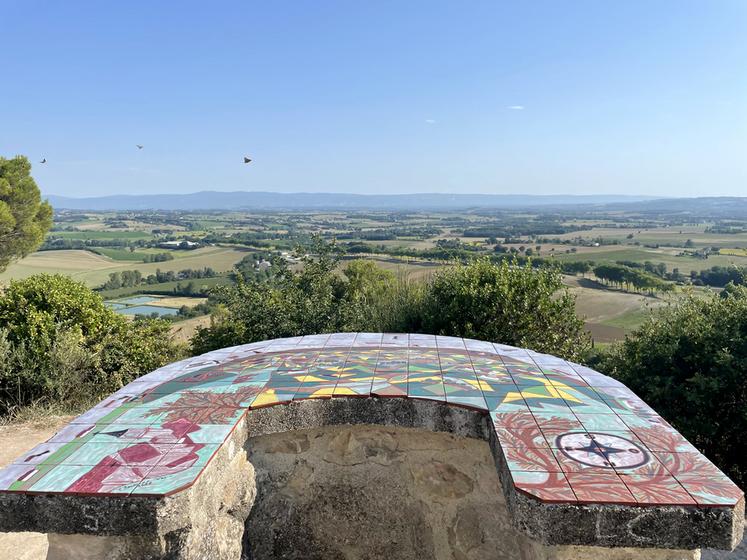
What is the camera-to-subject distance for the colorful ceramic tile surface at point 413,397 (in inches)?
119

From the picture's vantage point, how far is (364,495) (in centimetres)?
446

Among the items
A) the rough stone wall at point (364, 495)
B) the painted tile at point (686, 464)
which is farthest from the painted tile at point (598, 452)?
the rough stone wall at point (364, 495)

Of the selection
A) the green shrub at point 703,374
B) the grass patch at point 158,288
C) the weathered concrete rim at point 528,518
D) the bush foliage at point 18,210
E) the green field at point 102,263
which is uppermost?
the bush foliage at point 18,210

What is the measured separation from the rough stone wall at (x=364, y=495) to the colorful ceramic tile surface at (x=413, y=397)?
47 cm

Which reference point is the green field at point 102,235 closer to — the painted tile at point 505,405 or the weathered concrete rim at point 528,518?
the weathered concrete rim at point 528,518

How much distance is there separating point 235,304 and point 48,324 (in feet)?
16.5

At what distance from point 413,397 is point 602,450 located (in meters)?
1.51

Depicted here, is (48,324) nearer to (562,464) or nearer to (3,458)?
(3,458)

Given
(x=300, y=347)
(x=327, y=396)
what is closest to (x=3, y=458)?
(x=300, y=347)

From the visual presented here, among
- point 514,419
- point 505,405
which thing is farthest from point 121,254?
point 514,419

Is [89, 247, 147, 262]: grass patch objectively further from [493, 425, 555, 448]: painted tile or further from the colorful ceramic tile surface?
[493, 425, 555, 448]: painted tile

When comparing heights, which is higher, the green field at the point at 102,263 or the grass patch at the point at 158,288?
the green field at the point at 102,263

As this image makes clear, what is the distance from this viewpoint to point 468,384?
465 centimetres

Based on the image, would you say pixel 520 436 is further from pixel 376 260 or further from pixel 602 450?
pixel 376 260
